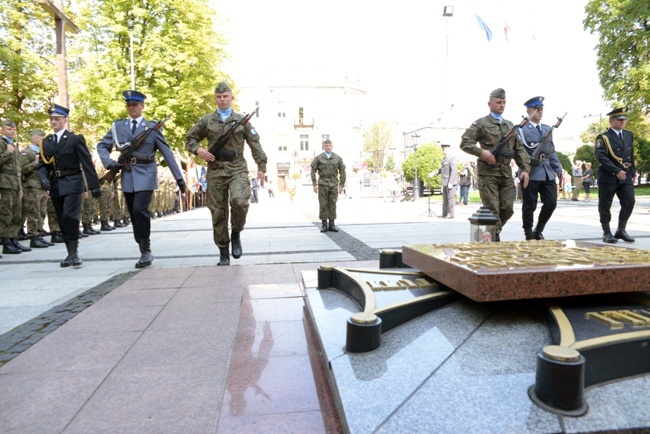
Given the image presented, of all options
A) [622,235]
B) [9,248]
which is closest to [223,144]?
[9,248]

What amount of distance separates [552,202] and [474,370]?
556 cm

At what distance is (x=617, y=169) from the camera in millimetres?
7039

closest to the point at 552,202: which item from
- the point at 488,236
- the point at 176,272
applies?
the point at 488,236

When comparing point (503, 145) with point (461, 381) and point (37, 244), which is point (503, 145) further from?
point (37, 244)

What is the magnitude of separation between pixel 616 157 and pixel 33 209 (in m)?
9.89

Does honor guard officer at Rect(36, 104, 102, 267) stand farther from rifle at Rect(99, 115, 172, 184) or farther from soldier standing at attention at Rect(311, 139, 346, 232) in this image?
soldier standing at attention at Rect(311, 139, 346, 232)

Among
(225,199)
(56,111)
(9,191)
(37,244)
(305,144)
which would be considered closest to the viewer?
(225,199)

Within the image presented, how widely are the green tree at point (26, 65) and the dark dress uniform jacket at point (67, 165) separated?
49.6 ft

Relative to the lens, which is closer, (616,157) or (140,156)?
(140,156)

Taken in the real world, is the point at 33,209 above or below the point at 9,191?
below

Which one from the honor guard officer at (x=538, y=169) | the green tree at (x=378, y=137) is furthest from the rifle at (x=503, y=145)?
the green tree at (x=378, y=137)

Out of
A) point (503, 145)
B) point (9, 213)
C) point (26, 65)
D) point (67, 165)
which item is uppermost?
point (26, 65)

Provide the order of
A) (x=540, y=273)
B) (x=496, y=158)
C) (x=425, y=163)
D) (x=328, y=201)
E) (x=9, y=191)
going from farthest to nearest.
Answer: (x=425, y=163)
(x=328, y=201)
(x=9, y=191)
(x=496, y=158)
(x=540, y=273)

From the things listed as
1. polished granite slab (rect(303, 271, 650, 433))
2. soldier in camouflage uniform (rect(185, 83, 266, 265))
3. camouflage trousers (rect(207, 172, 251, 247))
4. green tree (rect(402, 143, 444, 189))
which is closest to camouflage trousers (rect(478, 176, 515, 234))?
soldier in camouflage uniform (rect(185, 83, 266, 265))
